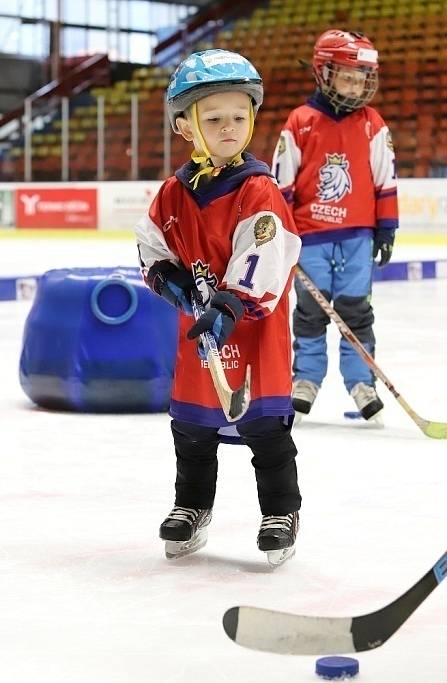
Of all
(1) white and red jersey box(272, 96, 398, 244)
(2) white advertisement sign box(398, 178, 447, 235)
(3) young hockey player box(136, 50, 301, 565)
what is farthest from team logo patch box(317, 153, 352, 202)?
(2) white advertisement sign box(398, 178, 447, 235)

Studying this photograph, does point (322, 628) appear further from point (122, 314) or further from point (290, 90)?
point (290, 90)

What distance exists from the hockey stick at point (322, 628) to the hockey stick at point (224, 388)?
0.59m

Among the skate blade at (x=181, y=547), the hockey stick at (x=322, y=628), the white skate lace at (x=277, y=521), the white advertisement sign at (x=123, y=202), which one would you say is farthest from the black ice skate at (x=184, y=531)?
the white advertisement sign at (x=123, y=202)

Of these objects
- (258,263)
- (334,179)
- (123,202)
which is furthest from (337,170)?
(123,202)

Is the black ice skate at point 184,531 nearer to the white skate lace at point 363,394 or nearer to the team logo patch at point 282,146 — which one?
the white skate lace at point 363,394

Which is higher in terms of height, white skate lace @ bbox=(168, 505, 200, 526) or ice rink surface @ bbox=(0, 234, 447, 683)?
white skate lace @ bbox=(168, 505, 200, 526)

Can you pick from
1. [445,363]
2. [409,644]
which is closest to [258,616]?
[409,644]

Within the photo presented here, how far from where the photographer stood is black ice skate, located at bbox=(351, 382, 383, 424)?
402 cm

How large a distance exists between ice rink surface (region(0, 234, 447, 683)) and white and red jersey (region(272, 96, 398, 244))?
24.3 inches

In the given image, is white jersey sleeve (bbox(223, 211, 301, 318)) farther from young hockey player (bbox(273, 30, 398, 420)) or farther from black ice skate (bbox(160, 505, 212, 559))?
young hockey player (bbox(273, 30, 398, 420))

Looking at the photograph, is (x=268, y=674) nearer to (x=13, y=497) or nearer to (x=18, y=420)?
(x=13, y=497)

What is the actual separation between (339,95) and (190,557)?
1.95 meters

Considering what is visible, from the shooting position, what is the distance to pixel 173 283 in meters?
2.47

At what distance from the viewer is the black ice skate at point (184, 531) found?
8.18 ft
